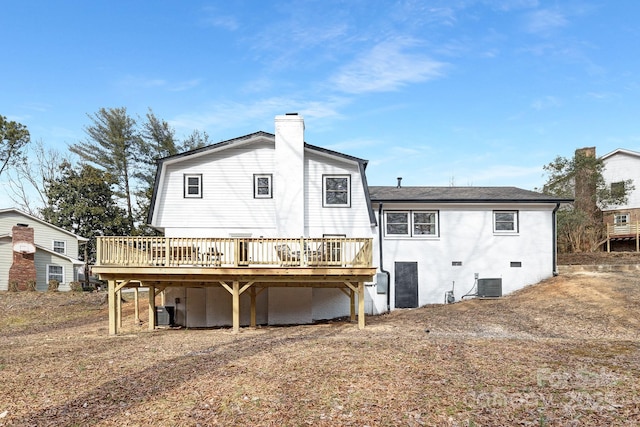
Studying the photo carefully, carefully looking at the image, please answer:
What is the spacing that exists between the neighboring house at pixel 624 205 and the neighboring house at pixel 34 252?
32664 mm

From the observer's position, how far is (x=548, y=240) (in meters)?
18.3

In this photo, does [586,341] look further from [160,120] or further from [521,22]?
[160,120]

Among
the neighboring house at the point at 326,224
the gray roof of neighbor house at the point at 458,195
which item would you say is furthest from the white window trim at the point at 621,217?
the neighboring house at the point at 326,224

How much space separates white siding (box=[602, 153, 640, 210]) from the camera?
29.5m

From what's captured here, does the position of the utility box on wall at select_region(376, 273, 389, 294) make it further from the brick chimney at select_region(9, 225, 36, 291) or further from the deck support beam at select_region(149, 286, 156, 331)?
the brick chimney at select_region(9, 225, 36, 291)

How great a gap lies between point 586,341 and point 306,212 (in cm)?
990

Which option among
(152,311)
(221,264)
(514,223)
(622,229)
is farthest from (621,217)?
(152,311)

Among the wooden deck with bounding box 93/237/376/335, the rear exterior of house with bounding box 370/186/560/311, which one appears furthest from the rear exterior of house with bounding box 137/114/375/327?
the wooden deck with bounding box 93/237/376/335

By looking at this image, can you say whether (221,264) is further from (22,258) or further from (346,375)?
(22,258)

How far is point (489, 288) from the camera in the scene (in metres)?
18.0

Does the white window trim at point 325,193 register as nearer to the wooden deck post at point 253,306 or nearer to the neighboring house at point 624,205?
the wooden deck post at point 253,306

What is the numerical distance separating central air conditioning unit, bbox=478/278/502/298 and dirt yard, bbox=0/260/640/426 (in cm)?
411

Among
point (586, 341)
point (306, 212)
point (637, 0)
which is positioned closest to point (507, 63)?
point (637, 0)

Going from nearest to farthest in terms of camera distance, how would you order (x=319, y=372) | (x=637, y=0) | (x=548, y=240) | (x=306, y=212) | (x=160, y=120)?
(x=319, y=372) → (x=637, y=0) → (x=306, y=212) → (x=548, y=240) → (x=160, y=120)
